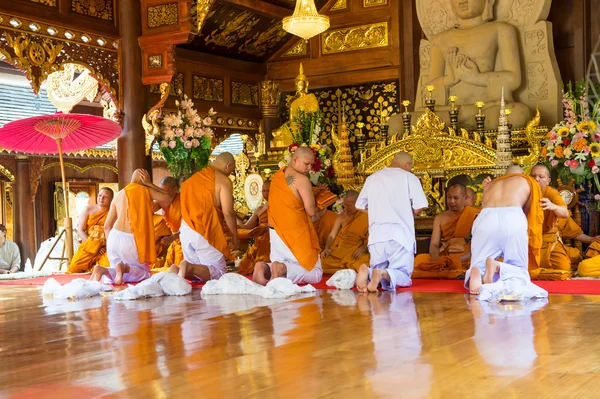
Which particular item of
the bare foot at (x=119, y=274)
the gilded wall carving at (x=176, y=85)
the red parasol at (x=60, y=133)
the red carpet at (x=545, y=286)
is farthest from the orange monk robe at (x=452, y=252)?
the gilded wall carving at (x=176, y=85)

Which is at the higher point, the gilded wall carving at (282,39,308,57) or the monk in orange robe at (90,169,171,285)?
the gilded wall carving at (282,39,308,57)

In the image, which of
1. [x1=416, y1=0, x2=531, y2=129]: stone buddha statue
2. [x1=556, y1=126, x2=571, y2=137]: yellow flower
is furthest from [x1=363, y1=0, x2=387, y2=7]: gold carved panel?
Answer: [x1=556, y1=126, x2=571, y2=137]: yellow flower

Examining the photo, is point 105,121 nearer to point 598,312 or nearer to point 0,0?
point 0,0

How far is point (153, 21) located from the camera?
8578 mm

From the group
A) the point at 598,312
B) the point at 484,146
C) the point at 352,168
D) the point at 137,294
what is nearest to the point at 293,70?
the point at 352,168

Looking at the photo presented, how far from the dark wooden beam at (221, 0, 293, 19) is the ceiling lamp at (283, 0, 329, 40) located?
1.43 metres

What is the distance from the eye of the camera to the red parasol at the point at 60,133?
7.68 m

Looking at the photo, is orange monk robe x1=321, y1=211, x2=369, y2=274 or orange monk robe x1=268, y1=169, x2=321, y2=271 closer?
orange monk robe x1=268, y1=169, x2=321, y2=271

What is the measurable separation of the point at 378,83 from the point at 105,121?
13.6 feet

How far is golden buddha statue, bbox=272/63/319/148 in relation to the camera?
414 inches

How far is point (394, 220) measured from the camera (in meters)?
6.13

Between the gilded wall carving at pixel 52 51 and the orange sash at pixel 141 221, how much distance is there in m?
1.46

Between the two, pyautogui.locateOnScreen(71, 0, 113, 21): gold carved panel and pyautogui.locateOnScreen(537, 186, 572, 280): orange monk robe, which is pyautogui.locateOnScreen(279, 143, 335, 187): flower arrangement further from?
pyautogui.locateOnScreen(537, 186, 572, 280): orange monk robe

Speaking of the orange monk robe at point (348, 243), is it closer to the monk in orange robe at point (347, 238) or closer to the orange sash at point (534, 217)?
the monk in orange robe at point (347, 238)
